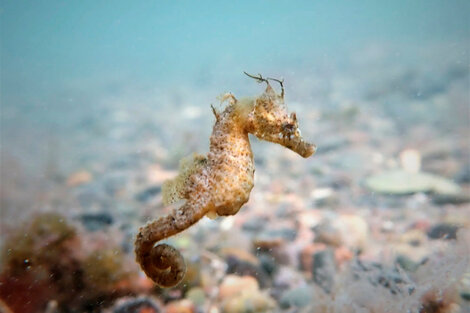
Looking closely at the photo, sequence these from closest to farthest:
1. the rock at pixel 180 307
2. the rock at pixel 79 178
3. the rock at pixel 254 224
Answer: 1. the rock at pixel 180 307
2. the rock at pixel 254 224
3. the rock at pixel 79 178

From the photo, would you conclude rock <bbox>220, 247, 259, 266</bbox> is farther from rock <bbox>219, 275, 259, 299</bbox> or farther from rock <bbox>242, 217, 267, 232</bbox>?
rock <bbox>242, 217, 267, 232</bbox>

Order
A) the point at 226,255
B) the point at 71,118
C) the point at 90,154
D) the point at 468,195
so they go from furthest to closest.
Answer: the point at 71,118
the point at 90,154
the point at 468,195
the point at 226,255

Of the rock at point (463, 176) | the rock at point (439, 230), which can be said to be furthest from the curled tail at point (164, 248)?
the rock at point (463, 176)

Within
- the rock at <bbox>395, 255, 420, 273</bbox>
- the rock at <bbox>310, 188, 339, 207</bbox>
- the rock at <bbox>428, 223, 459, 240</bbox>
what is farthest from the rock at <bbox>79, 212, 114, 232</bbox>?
the rock at <bbox>428, 223, 459, 240</bbox>

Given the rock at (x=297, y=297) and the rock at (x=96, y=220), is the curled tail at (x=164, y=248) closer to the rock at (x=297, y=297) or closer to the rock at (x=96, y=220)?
the rock at (x=297, y=297)

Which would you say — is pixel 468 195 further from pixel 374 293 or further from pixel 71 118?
pixel 71 118

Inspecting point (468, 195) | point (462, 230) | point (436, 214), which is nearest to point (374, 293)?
point (462, 230)
